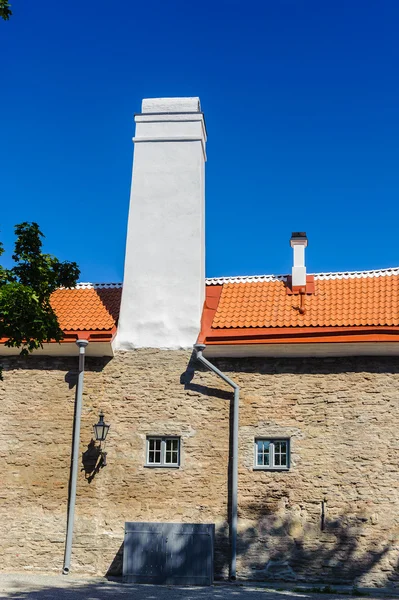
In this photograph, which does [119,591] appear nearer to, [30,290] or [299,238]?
[30,290]

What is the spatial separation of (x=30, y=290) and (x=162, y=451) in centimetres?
480

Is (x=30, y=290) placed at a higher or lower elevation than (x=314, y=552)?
higher

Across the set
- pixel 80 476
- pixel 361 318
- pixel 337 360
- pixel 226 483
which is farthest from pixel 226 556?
pixel 361 318

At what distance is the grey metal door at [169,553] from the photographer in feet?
41.0

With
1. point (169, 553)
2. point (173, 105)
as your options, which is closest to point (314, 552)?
point (169, 553)

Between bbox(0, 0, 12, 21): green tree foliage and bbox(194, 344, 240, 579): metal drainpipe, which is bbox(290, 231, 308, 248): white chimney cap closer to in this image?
bbox(194, 344, 240, 579): metal drainpipe

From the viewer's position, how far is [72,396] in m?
13.8

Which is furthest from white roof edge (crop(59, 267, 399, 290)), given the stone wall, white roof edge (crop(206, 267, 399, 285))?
the stone wall

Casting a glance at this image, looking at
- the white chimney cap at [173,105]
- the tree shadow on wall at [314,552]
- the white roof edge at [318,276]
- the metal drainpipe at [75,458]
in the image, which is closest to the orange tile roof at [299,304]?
the white roof edge at [318,276]

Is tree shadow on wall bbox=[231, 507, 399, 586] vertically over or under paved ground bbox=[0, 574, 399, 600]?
over

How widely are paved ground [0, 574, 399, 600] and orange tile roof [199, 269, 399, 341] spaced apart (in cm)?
438

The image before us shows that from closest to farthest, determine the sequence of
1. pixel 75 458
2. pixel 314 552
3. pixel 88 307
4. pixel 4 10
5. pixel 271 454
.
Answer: pixel 4 10, pixel 314 552, pixel 271 454, pixel 75 458, pixel 88 307

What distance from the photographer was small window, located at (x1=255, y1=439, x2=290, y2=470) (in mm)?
13047

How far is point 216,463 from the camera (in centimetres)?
1314
